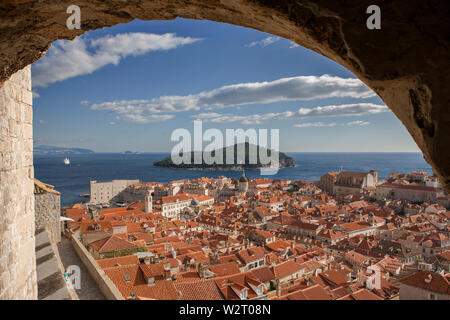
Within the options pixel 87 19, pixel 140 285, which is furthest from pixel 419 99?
pixel 140 285

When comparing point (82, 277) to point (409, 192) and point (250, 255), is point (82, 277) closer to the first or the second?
point (250, 255)

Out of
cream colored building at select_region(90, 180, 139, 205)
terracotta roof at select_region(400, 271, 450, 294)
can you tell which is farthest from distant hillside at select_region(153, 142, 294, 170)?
terracotta roof at select_region(400, 271, 450, 294)

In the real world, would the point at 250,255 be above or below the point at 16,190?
below

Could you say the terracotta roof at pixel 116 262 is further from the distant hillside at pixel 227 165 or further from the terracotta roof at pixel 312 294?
the distant hillside at pixel 227 165

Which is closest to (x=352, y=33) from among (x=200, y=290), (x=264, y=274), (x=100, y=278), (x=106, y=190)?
(x=100, y=278)

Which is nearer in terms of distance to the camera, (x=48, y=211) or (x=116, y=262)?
(x=48, y=211)

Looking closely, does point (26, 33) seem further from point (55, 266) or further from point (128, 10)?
point (55, 266)
